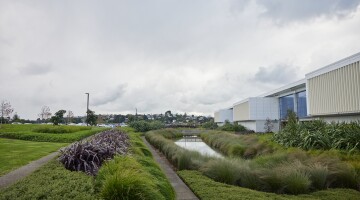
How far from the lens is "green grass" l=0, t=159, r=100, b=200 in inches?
200

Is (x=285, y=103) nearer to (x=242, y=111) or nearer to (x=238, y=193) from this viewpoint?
(x=242, y=111)

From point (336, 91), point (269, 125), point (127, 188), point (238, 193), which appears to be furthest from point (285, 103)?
point (127, 188)

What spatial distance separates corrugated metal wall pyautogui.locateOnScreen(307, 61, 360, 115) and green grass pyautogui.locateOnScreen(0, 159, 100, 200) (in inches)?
797

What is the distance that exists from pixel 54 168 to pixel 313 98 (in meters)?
25.1

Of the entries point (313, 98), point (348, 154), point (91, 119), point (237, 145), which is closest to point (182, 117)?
point (91, 119)

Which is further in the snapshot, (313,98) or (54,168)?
(313,98)

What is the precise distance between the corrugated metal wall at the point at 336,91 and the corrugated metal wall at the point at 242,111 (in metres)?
26.5

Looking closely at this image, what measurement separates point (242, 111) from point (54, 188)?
185ft

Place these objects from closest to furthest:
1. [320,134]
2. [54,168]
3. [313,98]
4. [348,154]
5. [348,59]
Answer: [54,168] < [348,154] < [320,134] < [348,59] < [313,98]

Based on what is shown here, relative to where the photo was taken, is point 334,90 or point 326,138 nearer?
point 326,138

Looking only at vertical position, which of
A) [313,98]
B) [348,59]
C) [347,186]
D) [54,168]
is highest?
[348,59]

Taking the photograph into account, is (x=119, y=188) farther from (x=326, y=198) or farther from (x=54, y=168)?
(x=326, y=198)

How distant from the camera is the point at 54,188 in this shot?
5504mm

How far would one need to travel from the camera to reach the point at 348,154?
11.7 metres
